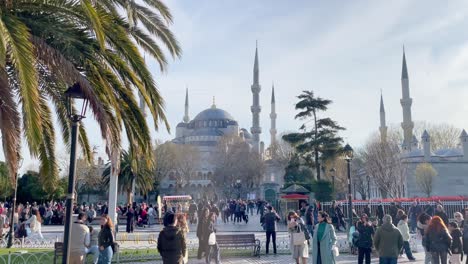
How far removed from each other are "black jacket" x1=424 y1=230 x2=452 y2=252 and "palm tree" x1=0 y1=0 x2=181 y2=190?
19.9 feet

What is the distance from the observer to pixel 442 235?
8500mm

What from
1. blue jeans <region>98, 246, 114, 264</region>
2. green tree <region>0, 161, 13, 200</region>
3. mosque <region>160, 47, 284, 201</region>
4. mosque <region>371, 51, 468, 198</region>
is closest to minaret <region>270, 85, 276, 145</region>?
mosque <region>160, 47, 284, 201</region>

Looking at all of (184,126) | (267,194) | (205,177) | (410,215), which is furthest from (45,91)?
(184,126)

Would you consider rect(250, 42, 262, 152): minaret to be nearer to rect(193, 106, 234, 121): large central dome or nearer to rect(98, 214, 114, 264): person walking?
rect(193, 106, 234, 121): large central dome

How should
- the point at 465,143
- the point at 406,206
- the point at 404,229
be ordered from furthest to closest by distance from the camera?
1. the point at 465,143
2. the point at 406,206
3. the point at 404,229

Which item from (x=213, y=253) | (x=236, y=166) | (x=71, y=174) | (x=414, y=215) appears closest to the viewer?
(x=71, y=174)

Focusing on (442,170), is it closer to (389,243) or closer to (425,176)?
(425,176)

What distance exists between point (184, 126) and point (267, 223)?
80726mm

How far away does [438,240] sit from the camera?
28.0ft

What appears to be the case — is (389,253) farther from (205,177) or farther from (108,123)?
(205,177)

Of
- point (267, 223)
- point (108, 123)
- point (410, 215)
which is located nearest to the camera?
point (108, 123)

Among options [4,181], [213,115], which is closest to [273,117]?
[213,115]

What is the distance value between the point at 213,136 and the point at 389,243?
7501 cm

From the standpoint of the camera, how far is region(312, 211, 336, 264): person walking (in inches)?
323
